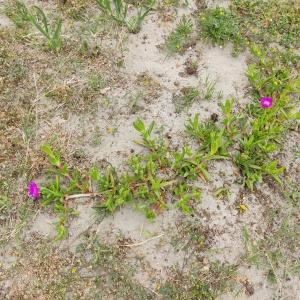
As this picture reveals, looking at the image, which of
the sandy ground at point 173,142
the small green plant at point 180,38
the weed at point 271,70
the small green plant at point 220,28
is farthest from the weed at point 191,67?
the weed at point 271,70

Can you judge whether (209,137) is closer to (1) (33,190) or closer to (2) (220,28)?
(2) (220,28)

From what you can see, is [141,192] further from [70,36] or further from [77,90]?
[70,36]

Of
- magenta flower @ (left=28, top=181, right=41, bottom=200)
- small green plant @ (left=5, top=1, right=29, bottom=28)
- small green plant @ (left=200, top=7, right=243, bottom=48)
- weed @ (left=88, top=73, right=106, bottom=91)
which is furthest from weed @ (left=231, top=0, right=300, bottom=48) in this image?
magenta flower @ (left=28, top=181, right=41, bottom=200)

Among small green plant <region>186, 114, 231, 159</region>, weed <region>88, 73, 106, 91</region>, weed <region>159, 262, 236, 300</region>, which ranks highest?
small green plant <region>186, 114, 231, 159</region>

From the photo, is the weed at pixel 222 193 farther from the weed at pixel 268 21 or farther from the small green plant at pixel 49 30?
the small green plant at pixel 49 30

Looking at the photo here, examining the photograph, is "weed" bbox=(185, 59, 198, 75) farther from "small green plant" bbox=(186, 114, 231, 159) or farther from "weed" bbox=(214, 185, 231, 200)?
"weed" bbox=(214, 185, 231, 200)
